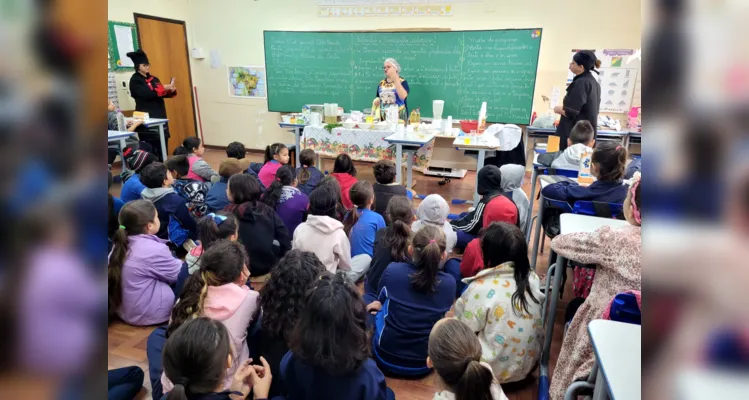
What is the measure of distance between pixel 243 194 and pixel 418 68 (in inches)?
161

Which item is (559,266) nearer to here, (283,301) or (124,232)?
(283,301)

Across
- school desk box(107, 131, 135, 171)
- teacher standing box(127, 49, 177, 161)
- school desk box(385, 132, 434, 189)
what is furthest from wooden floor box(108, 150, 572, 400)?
teacher standing box(127, 49, 177, 161)

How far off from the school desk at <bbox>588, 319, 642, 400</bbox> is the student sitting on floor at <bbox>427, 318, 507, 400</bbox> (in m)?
0.27

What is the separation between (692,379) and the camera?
0.73 ft

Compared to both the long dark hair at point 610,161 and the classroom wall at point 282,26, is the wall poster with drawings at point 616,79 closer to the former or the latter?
the classroom wall at point 282,26

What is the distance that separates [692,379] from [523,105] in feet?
19.4

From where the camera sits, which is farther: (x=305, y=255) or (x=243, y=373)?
(x=305, y=255)

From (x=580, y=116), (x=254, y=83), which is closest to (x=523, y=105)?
(x=580, y=116)

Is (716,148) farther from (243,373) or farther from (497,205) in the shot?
(497,205)

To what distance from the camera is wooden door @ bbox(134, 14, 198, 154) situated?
20.8 ft

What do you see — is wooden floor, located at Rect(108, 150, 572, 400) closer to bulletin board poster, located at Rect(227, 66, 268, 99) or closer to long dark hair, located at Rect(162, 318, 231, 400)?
long dark hair, located at Rect(162, 318, 231, 400)

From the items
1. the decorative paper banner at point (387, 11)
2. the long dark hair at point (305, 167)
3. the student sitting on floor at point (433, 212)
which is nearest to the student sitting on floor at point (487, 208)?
the student sitting on floor at point (433, 212)

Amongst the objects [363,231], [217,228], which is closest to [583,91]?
[363,231]

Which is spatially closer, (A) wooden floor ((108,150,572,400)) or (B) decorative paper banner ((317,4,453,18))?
(A) wooden floor ((108,150,572,400))
